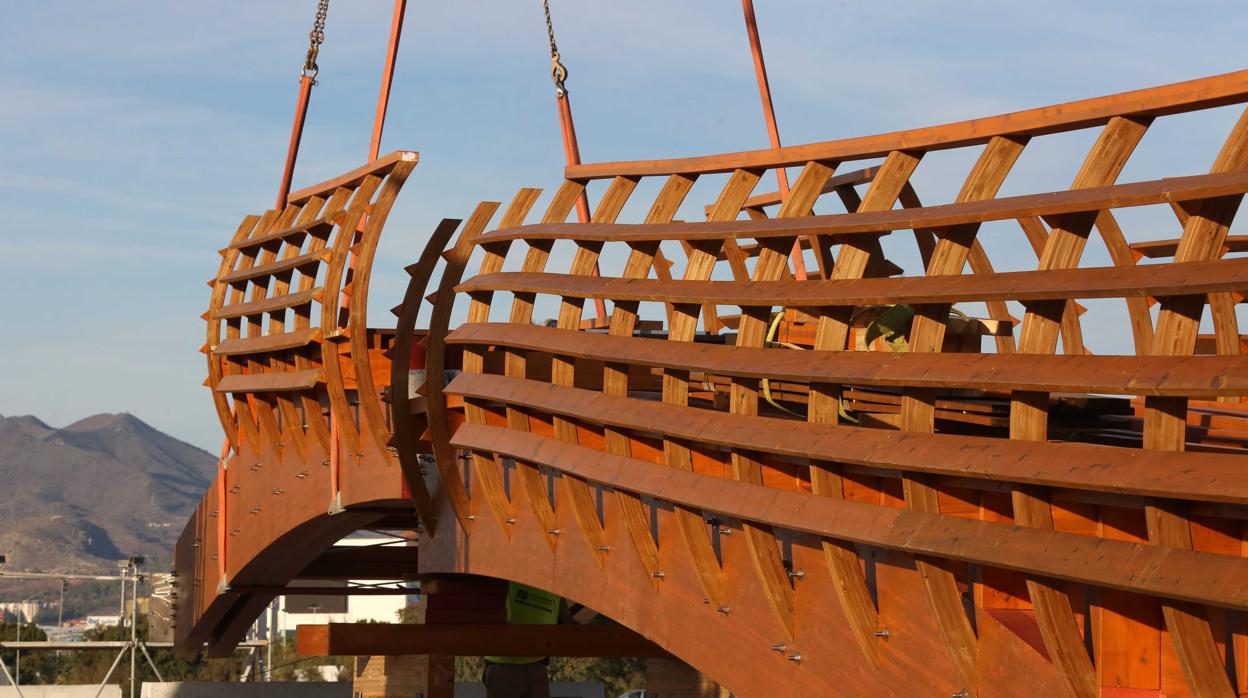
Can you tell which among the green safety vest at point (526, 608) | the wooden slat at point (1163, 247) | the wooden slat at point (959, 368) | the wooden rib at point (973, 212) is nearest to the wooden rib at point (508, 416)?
the wooden slat at point (959, 368)

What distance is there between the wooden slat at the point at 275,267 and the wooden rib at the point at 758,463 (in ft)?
18.0

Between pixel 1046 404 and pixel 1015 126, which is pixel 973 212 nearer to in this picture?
pixel 1015 126

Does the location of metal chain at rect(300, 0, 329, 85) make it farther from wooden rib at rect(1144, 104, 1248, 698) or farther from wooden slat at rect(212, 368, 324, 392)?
wooden rib at rect(1144, 104, 1248, 698)

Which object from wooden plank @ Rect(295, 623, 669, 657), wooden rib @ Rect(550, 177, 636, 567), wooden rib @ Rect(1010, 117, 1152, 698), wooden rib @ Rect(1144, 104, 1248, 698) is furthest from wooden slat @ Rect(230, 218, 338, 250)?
wooden rib @ Rect(1144, 104, 1248, 698)

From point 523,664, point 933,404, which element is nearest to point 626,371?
point 933,404

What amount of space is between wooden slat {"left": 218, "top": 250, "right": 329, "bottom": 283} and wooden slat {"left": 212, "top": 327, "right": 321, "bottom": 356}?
0.50m

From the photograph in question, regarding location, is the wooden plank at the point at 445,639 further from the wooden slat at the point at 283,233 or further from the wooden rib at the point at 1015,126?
the wooden rib at the point at 1015,126

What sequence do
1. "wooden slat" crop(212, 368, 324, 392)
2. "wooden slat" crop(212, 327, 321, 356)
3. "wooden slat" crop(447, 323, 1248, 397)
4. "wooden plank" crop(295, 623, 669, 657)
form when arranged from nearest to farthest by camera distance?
1. "wooden slat" crop(447, 323, 1248, 397)
2. "wooden slat" crop(212, 327, 321, 356)
3. "wooden slat" crop(212, 368, 324, 392)
4. "wooden plank" crop(295, 623, 669, 657)

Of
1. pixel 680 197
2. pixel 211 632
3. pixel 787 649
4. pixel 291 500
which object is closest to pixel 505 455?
pixel 680 197

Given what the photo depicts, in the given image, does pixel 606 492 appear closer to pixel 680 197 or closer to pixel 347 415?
pixel 680 197

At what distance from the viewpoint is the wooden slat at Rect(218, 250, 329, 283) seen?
1193 cm

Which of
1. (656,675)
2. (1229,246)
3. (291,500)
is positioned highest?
(1229,246)

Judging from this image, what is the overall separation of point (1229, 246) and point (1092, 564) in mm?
6406

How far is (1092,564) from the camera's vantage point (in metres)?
4.95
